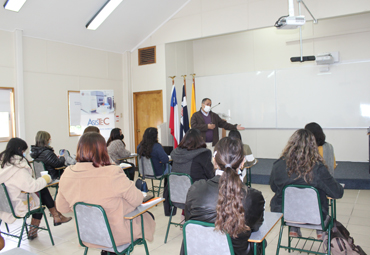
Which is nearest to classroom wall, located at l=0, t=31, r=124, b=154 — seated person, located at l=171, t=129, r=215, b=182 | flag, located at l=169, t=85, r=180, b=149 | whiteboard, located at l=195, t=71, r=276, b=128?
flag, located at l=169, t=85, r=180, b=149

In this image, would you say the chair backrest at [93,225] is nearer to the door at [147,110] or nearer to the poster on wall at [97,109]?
the poster on wall at [97,109]

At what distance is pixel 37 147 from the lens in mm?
4191

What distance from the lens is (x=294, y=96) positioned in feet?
23.2

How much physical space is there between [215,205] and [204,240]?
0.21 m

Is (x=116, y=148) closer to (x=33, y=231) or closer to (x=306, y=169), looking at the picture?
(x=33, y=231)

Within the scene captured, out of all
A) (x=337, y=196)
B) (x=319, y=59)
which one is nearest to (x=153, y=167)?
(x=337, y=196)

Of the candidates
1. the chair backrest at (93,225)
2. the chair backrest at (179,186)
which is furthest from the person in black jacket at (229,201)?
the chair backrest at (179,186)

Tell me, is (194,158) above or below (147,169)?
above

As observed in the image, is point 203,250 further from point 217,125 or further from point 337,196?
point 217,125

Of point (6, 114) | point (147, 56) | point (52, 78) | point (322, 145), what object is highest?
point (147, 56)

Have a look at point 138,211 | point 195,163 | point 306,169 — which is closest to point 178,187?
point 195,163

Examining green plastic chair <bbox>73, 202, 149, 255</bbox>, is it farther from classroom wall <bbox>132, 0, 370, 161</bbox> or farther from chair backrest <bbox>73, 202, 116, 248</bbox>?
classroom wall <bbox>132, 0, 370, 161</bbox>

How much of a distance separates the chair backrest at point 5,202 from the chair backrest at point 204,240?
2158mm

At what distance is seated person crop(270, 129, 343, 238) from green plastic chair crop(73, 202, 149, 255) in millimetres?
1391
